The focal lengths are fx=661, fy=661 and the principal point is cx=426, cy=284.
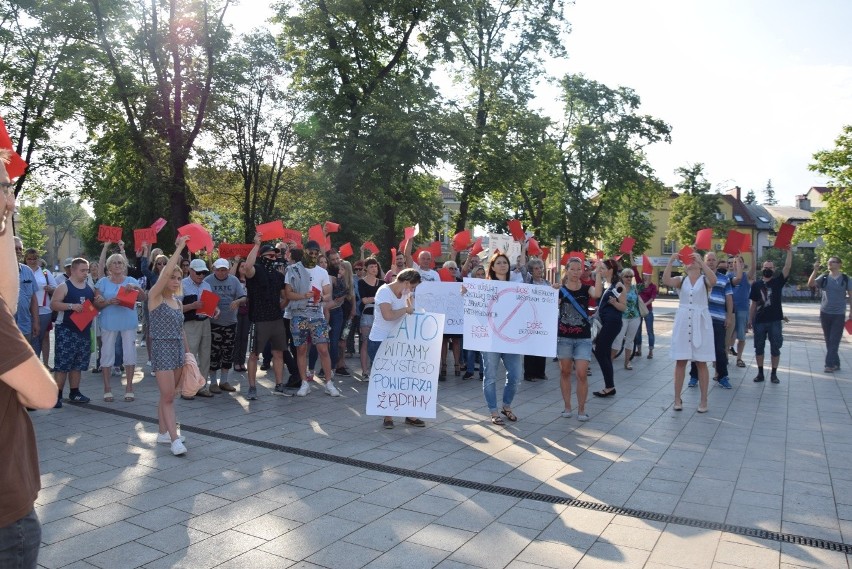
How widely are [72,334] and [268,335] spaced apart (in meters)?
2.43

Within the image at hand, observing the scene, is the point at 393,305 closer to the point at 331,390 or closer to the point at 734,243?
the point at 331,390

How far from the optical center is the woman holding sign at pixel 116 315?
8742 millimetres

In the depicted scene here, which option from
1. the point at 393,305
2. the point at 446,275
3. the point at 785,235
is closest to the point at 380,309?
the point at 393,305

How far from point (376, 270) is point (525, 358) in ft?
9.83

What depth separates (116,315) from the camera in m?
9.02

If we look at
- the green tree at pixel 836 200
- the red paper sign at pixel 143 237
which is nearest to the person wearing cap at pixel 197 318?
the red paper sign at pixel 143 237

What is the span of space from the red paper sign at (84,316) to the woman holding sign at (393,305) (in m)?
3.77

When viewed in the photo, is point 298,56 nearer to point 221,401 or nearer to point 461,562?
point 221,401

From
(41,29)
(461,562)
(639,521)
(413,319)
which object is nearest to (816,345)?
(413,319)

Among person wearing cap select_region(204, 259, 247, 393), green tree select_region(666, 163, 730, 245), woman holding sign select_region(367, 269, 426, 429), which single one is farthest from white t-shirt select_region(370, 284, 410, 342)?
green tree select_region(666, 163, 730, 245)

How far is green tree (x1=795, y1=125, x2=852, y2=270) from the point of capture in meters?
34.5

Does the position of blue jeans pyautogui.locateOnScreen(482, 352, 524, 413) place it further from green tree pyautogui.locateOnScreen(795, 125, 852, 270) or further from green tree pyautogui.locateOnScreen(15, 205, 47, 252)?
green tree pyautogui.locateOnScreen(15, 205, 47, 252)

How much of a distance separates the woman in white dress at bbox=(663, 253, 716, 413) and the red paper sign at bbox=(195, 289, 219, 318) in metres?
5.72

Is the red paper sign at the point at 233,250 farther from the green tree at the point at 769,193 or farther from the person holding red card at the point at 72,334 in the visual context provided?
the green tree at the point at 769,193
